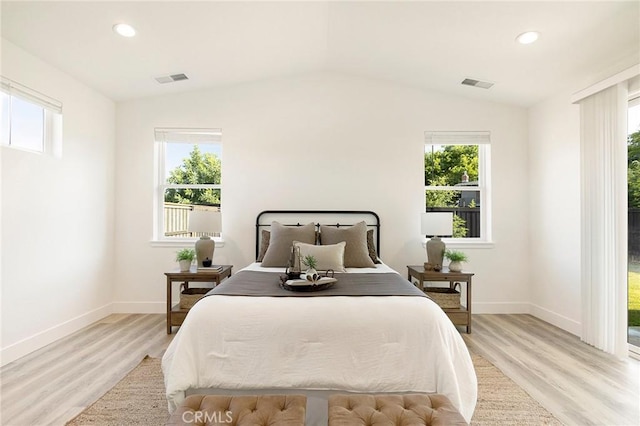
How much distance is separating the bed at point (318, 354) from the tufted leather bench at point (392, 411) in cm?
35

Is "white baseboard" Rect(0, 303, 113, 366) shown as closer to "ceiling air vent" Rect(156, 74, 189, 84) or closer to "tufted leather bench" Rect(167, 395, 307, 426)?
"tufted leather bench" Rect(167, 395, 307, 426)

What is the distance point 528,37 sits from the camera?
2.88m

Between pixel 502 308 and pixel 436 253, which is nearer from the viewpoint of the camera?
pixel 436 253

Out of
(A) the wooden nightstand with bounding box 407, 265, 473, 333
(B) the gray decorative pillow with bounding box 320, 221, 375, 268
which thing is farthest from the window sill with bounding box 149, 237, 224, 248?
(A) the wooden nightstand with bounding box 407, 265, 473, 333

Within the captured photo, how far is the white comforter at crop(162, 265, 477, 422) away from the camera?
185 centimetres

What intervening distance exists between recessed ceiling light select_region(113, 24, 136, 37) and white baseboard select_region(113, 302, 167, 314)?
2.94m

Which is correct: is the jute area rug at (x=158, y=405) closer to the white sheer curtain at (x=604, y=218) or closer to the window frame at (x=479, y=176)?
the white sheer curtain at (x=604, y=218)

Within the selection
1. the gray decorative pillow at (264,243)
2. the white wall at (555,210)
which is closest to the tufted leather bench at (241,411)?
the gray decorative pillow at (264,243)

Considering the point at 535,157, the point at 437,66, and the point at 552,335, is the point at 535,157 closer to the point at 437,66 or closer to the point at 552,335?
the point at 437,66

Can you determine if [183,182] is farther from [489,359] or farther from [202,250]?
[489,359]

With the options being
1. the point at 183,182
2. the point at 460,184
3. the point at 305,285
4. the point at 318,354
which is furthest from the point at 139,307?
the point at 460,184

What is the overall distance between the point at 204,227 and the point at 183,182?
1.04 metres

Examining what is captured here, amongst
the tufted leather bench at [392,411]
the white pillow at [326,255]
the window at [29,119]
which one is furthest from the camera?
the white pillow at [326,255]

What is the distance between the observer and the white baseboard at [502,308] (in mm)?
4211
